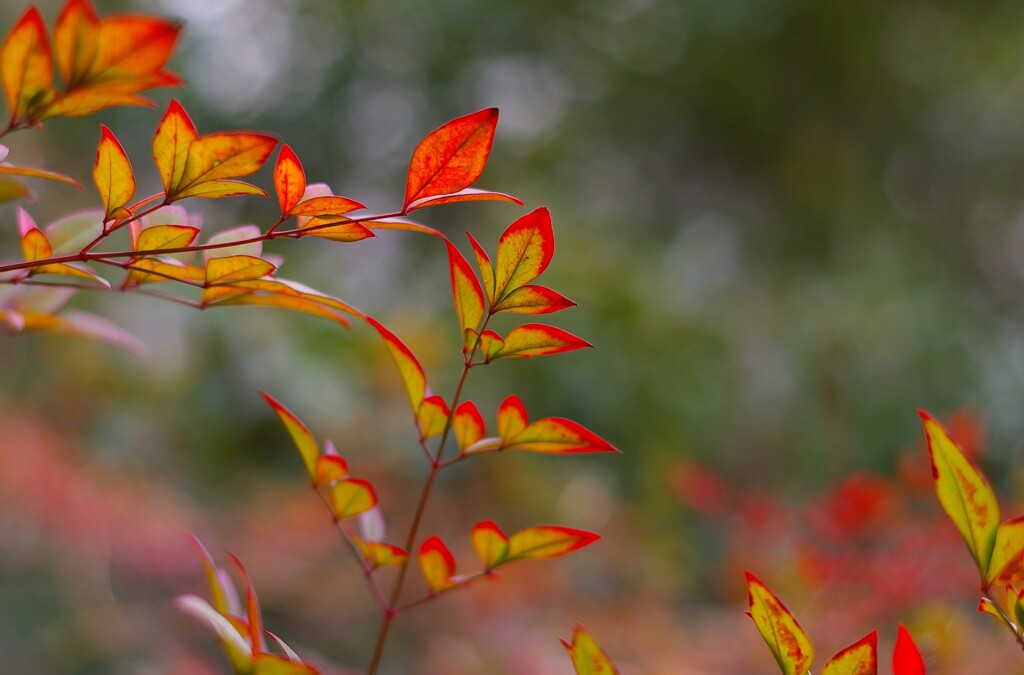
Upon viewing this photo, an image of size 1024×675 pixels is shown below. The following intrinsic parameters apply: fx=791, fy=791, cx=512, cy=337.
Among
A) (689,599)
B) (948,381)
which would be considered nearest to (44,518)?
(689,599)

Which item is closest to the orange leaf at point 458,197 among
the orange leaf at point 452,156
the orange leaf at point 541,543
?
the orange leaf at point 452,156

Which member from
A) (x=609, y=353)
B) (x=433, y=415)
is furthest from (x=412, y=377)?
(x=609, y=353)

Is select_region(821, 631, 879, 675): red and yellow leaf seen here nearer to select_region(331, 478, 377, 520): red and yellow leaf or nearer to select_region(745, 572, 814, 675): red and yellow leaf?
select_region(745, 572, 814, 675): red and yellow leaf

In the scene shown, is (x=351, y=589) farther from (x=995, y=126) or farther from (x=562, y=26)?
(x=995, y=126)

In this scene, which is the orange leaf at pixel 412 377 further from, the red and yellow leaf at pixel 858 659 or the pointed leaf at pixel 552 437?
the red and yellow leaf at pixel 858 659

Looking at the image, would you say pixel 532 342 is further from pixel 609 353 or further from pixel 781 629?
pixel 609 353

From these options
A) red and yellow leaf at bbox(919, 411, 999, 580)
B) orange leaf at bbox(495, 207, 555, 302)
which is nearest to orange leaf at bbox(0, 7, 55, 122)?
orange leaf at bbox(495, 207, 555, 302)
